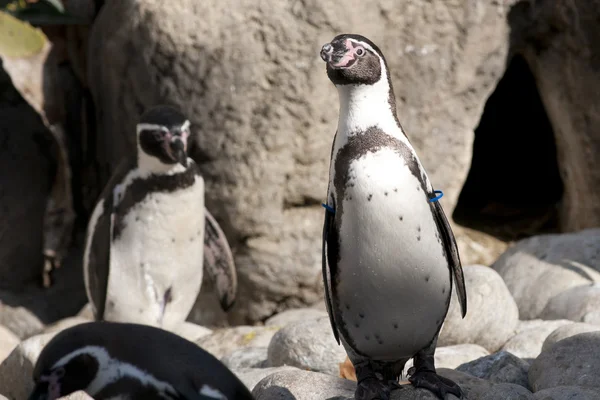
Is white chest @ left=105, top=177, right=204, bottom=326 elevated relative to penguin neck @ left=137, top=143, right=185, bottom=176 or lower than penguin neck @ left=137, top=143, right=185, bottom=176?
lower

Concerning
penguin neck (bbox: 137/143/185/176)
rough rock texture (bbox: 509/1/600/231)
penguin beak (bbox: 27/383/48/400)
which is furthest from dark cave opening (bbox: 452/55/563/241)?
penguin beak (bbox: 27/383/48/400)

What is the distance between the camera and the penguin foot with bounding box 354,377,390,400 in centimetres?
288

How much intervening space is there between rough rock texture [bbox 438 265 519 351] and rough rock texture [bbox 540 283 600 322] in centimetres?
37

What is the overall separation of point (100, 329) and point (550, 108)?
16.1 ft

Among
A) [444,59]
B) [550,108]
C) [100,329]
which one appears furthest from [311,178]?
[100,329]

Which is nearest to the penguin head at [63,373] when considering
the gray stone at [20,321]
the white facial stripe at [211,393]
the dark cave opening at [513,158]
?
the white facial stripe at [211,393]

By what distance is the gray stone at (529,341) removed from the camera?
13.5ft

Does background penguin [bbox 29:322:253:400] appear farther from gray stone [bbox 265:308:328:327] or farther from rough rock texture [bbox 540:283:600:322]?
gray stone [bbox 265:308:328:327]

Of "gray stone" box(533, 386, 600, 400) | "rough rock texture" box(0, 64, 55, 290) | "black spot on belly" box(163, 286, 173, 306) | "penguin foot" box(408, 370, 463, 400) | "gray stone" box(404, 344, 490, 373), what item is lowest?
"rough rock texture" box(0, 64, 55, 290)

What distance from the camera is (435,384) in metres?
2.89

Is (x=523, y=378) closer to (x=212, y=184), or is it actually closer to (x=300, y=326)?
(x=300, y=326)

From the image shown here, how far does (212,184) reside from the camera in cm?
612

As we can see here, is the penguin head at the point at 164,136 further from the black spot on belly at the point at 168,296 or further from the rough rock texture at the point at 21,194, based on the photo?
the rough rock texture at the point at 21,194

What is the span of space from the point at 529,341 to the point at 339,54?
190cm
